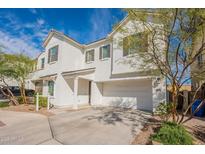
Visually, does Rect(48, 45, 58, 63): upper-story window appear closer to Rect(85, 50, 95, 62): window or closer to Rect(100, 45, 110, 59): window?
Rect(85, 50, 95, 62): window

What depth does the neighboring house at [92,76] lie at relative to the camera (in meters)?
12.4

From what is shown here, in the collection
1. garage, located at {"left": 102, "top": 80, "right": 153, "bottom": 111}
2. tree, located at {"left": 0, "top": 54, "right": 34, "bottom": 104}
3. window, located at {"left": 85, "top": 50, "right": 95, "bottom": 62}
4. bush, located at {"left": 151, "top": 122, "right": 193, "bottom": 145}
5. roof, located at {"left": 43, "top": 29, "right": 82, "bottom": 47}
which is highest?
roof, located at {"left": 43, "top": 29, "right": 82, "bottom": 47}

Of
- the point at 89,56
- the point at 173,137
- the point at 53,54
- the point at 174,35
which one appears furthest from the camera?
the point at 53,54

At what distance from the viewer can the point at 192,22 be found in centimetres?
523

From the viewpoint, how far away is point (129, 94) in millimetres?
13250

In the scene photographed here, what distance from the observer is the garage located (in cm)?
1198

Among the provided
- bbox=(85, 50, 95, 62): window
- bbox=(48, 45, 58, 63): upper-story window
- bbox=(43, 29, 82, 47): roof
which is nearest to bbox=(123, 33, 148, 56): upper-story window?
bbox=(85, 50, 95, 62): window

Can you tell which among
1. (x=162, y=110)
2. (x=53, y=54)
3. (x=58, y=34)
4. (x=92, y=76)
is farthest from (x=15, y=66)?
(x=162, y=110)

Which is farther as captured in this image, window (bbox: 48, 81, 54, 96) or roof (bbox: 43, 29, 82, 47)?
window (bbox: 48, 81, 54, 96)

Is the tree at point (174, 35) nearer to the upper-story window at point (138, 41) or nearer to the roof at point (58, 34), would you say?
the upper-story window at point (138, 41)

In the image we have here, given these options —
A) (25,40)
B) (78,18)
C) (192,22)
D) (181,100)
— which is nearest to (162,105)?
(181,100)

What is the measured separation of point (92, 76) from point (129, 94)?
4259 mm

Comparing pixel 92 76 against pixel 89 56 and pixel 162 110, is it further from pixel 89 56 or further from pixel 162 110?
pixel 162 110

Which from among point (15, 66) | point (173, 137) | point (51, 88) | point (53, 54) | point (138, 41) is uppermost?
point (53, 54)
